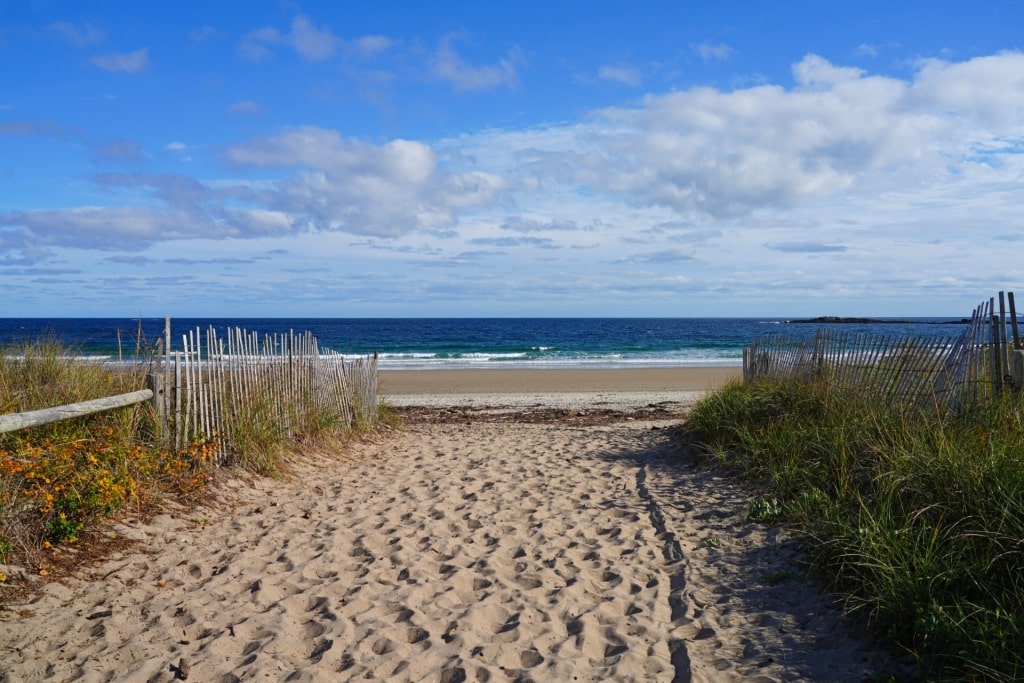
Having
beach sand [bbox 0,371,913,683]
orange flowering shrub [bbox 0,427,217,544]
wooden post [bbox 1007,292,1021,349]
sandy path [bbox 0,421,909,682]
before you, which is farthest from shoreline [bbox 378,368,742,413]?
orange flowering shrub [bbox 0,427,217,544]

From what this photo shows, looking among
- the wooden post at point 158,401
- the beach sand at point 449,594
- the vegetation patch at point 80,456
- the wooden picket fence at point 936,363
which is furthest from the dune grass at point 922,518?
the wooden post at point 158,401

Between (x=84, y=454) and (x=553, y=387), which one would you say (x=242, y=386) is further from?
(x=553, y=387)

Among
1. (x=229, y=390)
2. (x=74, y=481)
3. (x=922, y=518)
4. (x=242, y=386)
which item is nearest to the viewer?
(x=922, y=518)

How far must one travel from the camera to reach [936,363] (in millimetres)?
7473

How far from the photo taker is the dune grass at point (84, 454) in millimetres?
4992

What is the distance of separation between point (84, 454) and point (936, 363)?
752cm

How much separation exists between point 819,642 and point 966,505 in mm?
1291

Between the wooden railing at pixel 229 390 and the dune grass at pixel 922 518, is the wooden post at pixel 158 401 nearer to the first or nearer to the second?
the wooden railing at pixel 229 390

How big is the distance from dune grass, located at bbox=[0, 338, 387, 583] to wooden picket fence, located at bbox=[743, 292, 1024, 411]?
626 cm

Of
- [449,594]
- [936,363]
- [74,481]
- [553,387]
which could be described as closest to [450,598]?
[449,594]

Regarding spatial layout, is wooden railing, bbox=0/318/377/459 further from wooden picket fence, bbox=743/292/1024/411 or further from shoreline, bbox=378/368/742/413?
wooden picket fence, bbox=743/292/1024/411

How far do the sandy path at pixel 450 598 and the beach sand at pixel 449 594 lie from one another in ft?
0.05

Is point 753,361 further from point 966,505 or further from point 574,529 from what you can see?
point 966,505

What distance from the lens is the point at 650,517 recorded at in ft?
21.3
